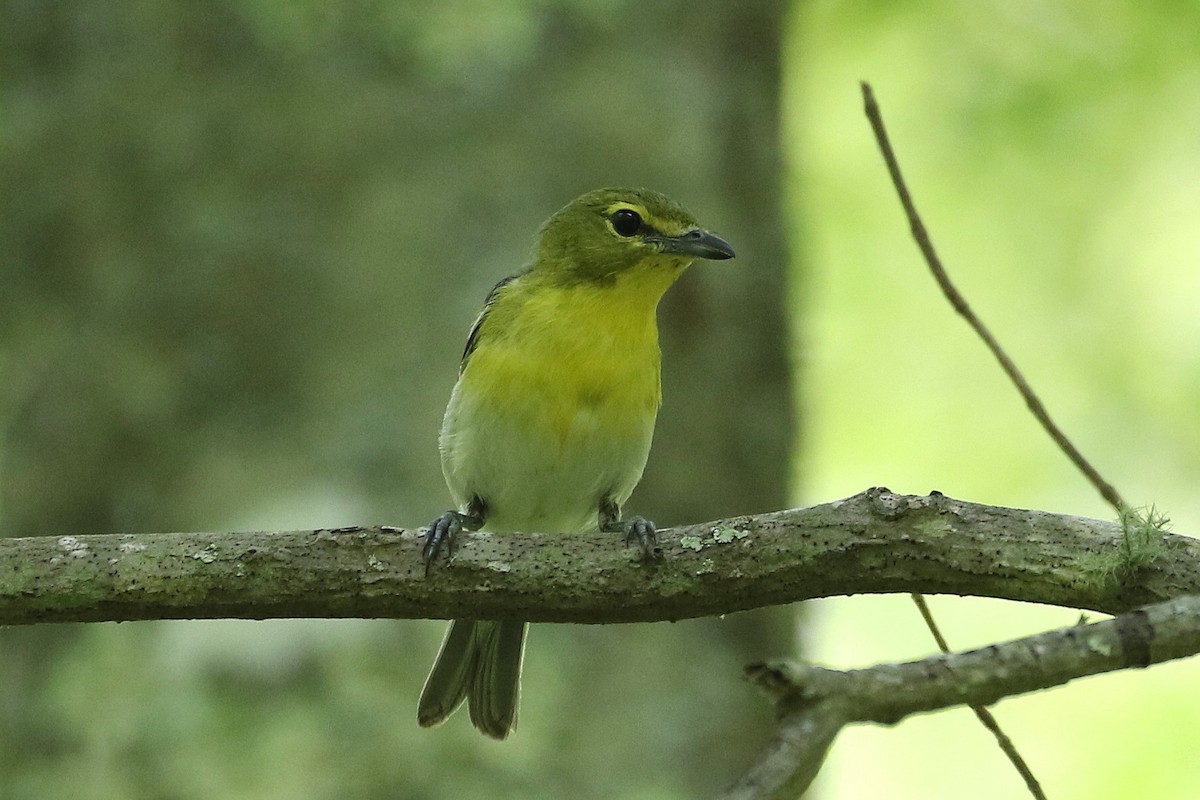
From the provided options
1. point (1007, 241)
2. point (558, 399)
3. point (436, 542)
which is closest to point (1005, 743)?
point (436, 542)

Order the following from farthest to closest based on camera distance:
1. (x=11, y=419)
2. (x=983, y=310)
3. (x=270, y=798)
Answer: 1. (x=983, y=310)
2. (x=11, y=419)
3. (x=270, y=798)

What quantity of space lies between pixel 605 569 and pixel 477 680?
2.14 metres

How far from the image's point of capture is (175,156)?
6074 mm

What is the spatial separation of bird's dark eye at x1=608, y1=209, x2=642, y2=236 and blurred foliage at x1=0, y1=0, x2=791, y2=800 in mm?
809

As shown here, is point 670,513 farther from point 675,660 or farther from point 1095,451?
point 1095,451

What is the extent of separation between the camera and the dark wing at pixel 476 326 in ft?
17.5

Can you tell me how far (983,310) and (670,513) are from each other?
4725 millimetres

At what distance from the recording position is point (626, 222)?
5.23 metres

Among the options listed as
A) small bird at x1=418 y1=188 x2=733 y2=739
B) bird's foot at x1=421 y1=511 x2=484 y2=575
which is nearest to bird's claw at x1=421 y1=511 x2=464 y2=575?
bird's foot at x1=421 y1=511 x2=484 y2=575

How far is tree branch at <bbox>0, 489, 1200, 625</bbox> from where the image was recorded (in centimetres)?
277

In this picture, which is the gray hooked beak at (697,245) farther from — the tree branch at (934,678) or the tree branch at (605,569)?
the tree branch at (934,678)

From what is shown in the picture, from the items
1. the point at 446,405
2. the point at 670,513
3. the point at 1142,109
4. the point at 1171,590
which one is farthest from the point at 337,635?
the point at 1142,109

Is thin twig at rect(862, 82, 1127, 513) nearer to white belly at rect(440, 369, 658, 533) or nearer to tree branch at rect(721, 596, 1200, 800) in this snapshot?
tree branch at rect(721, 596, 1200, 800)

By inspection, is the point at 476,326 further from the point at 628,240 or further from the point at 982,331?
the point at 982,331
